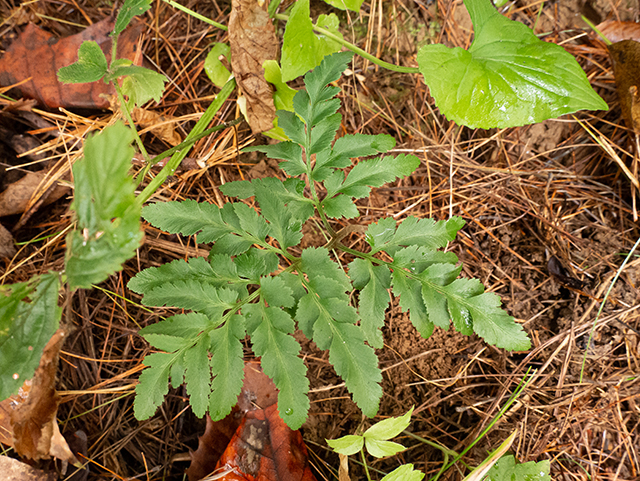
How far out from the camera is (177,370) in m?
1.51

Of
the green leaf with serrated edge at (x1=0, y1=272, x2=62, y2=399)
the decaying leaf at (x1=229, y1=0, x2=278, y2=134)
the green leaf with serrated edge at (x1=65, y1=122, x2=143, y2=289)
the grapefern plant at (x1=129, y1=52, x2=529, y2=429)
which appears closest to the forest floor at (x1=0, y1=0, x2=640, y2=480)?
the decaying leaf at (x1=229, y1=0, x2=278, y2=134)

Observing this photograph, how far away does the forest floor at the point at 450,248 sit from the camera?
214 centimetres

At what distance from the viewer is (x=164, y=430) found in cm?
216

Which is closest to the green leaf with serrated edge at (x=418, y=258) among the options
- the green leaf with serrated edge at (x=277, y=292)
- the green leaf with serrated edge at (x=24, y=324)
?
the green leaf with serrated edge at (x=277, y=292)

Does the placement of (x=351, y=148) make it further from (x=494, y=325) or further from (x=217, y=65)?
(x=217, y=65)

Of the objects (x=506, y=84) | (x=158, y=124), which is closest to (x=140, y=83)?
(x=158, y=124)

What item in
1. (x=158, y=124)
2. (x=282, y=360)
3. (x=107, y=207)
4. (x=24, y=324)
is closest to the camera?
(x=107, y=207)

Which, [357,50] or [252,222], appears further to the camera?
[357,50]

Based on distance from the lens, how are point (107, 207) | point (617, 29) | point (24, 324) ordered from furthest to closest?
point (617, 29) → point (24, 324) → point (107, 207)

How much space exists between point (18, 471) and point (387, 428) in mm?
1800

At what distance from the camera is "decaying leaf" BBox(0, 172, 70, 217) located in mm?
2160

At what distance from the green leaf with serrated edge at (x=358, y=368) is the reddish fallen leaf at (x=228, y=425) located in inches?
27.0

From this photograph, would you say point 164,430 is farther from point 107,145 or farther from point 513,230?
point 513,230

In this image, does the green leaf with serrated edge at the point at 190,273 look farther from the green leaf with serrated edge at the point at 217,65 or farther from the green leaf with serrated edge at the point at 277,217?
the green leaf with serrated edge at the point at 217,65
